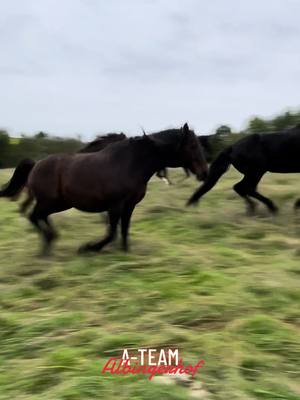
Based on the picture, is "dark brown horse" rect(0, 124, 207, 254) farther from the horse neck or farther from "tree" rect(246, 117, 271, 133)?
"tree" rect(246, 117, 271, 133)

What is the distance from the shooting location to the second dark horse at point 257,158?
8234 mm

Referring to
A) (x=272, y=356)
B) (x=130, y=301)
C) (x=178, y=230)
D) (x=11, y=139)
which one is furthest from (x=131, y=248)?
(x=11, y=139)

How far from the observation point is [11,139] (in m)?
21.5

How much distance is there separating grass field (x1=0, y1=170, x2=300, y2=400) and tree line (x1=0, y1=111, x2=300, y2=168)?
10.7 meters

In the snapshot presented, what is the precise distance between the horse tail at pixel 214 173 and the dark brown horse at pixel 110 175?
217 centimetres

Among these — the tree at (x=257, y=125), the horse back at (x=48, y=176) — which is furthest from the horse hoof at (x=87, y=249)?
the tree at (x=257, y=125)

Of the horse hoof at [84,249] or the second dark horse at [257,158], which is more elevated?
the second dark horse at [257,158]

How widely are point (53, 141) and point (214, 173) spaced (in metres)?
12.5

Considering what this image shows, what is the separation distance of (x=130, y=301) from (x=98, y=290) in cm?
49

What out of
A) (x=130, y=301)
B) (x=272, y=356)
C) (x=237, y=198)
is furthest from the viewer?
(x=237, y=198)

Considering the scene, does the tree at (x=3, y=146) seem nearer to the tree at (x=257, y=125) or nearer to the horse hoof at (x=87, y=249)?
the tree at (x=257, y=125)

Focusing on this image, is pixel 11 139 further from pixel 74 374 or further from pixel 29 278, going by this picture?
pixel 74 374

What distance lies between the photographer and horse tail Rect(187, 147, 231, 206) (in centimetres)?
843

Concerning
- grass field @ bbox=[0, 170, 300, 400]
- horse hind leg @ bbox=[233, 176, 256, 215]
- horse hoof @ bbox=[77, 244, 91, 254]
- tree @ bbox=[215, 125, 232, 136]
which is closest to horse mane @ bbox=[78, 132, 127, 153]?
grass field @ bbox=[0, 170, 300, 400]
